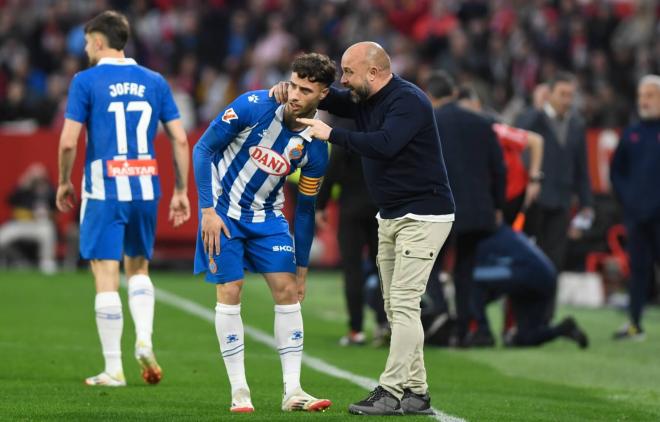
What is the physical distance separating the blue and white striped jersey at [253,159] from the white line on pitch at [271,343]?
1472 mm

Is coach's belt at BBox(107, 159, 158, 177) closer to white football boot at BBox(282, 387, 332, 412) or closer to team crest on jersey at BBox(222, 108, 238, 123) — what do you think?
team crest on jersey at BBox(222, 108, 238, 123)

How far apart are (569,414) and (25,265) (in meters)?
15.0

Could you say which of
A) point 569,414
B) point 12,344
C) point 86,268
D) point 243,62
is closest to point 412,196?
point 569,414

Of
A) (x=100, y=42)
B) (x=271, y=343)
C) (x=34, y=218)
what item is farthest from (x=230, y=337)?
(x=34, y=218)

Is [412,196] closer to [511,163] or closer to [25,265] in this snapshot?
[511,163]

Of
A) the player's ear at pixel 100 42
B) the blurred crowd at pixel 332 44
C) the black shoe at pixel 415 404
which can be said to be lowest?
the black shoe at pixel 415 404

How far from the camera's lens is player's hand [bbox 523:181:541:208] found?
12.1m

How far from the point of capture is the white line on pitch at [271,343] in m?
8.64

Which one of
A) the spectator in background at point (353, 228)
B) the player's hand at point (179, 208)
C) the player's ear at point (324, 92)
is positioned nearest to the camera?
the player's ear at point (324, 92)

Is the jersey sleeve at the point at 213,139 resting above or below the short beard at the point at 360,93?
below

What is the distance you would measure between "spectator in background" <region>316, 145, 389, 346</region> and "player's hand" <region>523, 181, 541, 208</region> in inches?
58.2

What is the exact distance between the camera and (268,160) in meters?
7.29

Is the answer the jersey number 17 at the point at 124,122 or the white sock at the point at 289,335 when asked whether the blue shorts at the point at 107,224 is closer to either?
the jersey number 17 at the point at 124,122

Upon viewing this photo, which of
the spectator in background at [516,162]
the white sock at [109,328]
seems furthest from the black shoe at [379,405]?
the spectator in background at [516,162]
